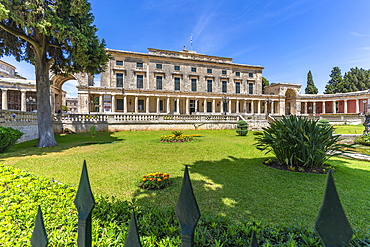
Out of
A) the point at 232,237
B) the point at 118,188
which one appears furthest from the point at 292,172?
the point at 118,188

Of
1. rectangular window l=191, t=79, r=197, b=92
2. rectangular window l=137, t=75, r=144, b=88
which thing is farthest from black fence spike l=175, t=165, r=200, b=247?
rectangular window l=191, t=79, r=197, b=92

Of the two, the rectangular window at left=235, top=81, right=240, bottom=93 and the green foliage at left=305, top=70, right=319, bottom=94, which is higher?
the green foliage at left=305, top=70, right=319, bottom=94

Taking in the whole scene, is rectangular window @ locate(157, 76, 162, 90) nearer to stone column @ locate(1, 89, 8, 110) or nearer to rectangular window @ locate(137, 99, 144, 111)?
rectangular window @ locate(137, 99, 144, 111)

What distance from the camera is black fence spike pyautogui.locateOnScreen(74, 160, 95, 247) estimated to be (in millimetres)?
1168

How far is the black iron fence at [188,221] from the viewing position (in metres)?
0.82

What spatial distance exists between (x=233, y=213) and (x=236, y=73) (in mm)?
47663

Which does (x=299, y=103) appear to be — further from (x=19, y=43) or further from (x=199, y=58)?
(x=19, y=43)

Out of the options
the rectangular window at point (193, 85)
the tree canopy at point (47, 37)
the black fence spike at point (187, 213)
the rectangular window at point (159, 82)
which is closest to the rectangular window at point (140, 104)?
the rectangular window at point (159, 82)

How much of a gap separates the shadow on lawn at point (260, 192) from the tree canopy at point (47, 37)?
10.2 meters

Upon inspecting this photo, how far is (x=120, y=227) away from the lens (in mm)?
2297

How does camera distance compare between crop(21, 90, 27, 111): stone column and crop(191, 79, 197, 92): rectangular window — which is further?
crop(191, 79, 197, 92): rectangular window

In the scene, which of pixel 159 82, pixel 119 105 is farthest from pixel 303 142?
pixel 159 82

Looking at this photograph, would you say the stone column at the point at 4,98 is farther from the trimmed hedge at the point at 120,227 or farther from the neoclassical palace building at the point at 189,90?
the trimmed hedge at the point at 120,227

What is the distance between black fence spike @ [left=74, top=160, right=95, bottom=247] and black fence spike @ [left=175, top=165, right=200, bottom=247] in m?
0.64
